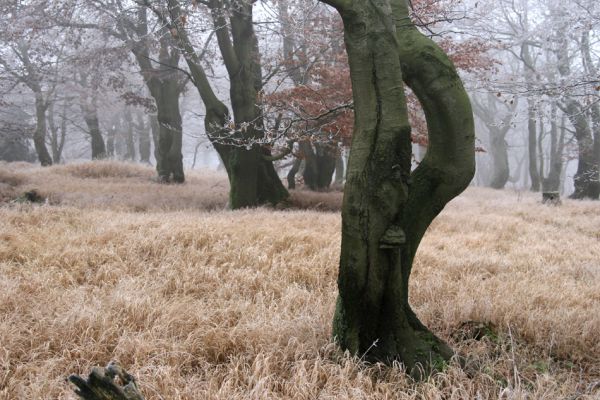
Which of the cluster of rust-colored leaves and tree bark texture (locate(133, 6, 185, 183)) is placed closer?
the cluster of rust-colored leaves

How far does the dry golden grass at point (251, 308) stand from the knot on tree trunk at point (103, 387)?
780 millimetres

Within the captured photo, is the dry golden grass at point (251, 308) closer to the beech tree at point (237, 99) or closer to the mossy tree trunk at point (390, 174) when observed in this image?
the mossy tree trunk at point (390, 174)

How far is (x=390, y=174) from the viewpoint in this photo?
284cm

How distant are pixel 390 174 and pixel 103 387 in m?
1.94

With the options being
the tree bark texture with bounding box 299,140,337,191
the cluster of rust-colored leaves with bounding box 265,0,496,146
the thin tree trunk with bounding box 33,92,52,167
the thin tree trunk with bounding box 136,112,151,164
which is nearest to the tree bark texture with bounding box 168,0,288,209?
the cluster of rust-colored leaves with bounding box 265,0,496,146

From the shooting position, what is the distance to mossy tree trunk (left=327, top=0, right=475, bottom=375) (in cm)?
284

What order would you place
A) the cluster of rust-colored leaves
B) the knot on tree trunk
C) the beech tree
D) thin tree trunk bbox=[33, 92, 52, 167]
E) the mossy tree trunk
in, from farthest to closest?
thin tree trunk bbox=[33, 92, 52, 167] < the beech tree < the cluster of rust-colored leaves < the mossy tree trunk < the knot on tree trunk

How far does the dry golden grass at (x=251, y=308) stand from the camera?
9.65 ft

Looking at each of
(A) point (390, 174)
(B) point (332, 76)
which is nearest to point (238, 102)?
(B) point (332, 76)

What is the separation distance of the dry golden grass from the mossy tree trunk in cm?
25

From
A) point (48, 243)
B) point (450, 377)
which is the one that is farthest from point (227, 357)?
point (48, 243)

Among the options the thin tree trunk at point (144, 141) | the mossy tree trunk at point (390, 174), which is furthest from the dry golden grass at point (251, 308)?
the thin tree trunk at point (144, 141)

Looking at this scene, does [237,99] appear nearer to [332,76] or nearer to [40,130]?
[332,76]

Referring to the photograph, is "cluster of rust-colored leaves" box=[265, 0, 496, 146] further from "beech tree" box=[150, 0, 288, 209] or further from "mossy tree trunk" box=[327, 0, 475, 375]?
"mossy tree trunk" box=[327, 0, 475, 375]
